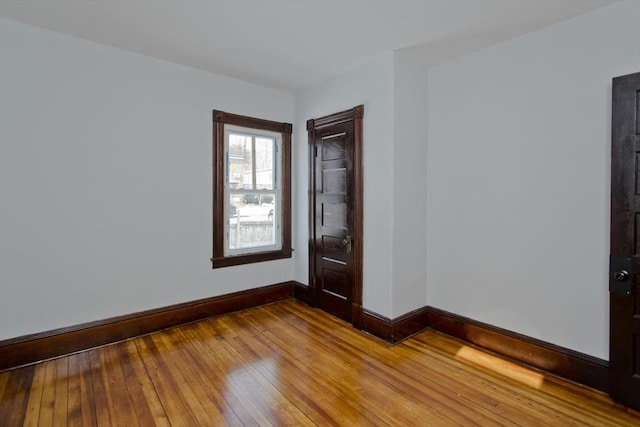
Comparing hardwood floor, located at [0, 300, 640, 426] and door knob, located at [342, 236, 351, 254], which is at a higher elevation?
door knob, located at [342, 236, 351, 254]

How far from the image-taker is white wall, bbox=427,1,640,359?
2.37m

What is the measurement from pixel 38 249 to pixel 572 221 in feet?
14.2

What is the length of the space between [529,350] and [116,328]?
3.69 meters

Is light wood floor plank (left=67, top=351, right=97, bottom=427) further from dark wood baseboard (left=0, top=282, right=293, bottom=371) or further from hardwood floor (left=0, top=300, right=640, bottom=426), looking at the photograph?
dark wood baseboard (left=0, top=282, right=293, bottom=371)

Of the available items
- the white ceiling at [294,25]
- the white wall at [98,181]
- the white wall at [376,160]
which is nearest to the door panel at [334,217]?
the white wall at [376,160]

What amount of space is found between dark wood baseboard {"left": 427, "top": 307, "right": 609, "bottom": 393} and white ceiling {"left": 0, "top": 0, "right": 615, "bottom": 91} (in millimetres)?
2550

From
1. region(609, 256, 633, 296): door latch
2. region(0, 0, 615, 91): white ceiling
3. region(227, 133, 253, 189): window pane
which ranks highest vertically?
region(0, 0, 615, 91): white ceiling

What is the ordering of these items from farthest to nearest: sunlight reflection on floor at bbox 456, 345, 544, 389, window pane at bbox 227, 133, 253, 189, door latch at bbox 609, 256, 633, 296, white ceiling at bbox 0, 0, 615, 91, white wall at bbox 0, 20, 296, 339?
window pane at bbox 227, 133, 253, 189 < white wall at bbox 0, 20, 296, 339 < sunlight reflection on floor at bbox 456, 345, 544, 389 < white ceiling at bbox 0, 0, 615, 91 < door latch at bbox 609, 256, 633, 296

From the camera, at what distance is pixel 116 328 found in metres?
3.09

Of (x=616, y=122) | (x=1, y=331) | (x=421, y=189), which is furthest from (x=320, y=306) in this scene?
(x=616, y=122)

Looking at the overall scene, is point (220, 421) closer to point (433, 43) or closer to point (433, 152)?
point (433, 152)

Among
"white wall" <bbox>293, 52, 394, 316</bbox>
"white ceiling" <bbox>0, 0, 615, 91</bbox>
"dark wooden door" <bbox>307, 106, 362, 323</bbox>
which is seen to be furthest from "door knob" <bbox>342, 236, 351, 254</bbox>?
"white ceiling" <bbox>0, 0, 615, 91</bbox>

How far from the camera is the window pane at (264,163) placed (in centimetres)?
414

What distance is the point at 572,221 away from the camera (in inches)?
98.1
